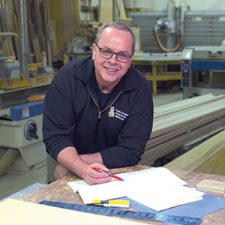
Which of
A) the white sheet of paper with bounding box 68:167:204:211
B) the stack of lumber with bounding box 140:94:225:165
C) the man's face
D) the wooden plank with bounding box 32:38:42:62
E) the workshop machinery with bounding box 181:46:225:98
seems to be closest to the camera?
the white sheet of paper with bounding box 68:167:204:211

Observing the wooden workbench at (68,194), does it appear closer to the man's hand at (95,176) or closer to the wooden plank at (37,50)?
the man's hand at (95,176)

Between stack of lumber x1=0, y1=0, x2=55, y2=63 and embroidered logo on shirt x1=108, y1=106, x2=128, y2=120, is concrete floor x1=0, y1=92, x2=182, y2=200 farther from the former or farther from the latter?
stack of lumber x1=0, y1=0, x2=55, y2=63

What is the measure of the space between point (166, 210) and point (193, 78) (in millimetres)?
4415

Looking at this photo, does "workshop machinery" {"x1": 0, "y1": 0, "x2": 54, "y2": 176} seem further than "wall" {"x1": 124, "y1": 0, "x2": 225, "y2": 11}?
No

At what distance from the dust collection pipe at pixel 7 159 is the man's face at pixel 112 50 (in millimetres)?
2031

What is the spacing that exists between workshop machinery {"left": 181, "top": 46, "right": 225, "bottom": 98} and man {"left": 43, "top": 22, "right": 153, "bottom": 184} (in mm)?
3491

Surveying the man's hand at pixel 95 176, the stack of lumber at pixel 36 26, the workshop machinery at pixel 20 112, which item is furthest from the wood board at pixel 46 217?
the stack of lumber at pixel 36 26

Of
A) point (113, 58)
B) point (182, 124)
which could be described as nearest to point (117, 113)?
point (113, 58)

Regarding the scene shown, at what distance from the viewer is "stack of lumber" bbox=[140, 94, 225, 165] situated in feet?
9.31

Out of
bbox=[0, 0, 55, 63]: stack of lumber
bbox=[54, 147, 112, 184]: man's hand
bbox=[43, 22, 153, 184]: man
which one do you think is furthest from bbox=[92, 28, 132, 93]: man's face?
bbox=[0, 0, 55, 63]: stack of lumber

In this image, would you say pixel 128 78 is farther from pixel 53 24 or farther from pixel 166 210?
pixel 53 24

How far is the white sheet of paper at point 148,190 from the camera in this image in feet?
4.23

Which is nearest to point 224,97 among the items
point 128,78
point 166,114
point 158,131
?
point 166,114

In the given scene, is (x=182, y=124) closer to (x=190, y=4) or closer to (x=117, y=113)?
(x=117, y=113)
